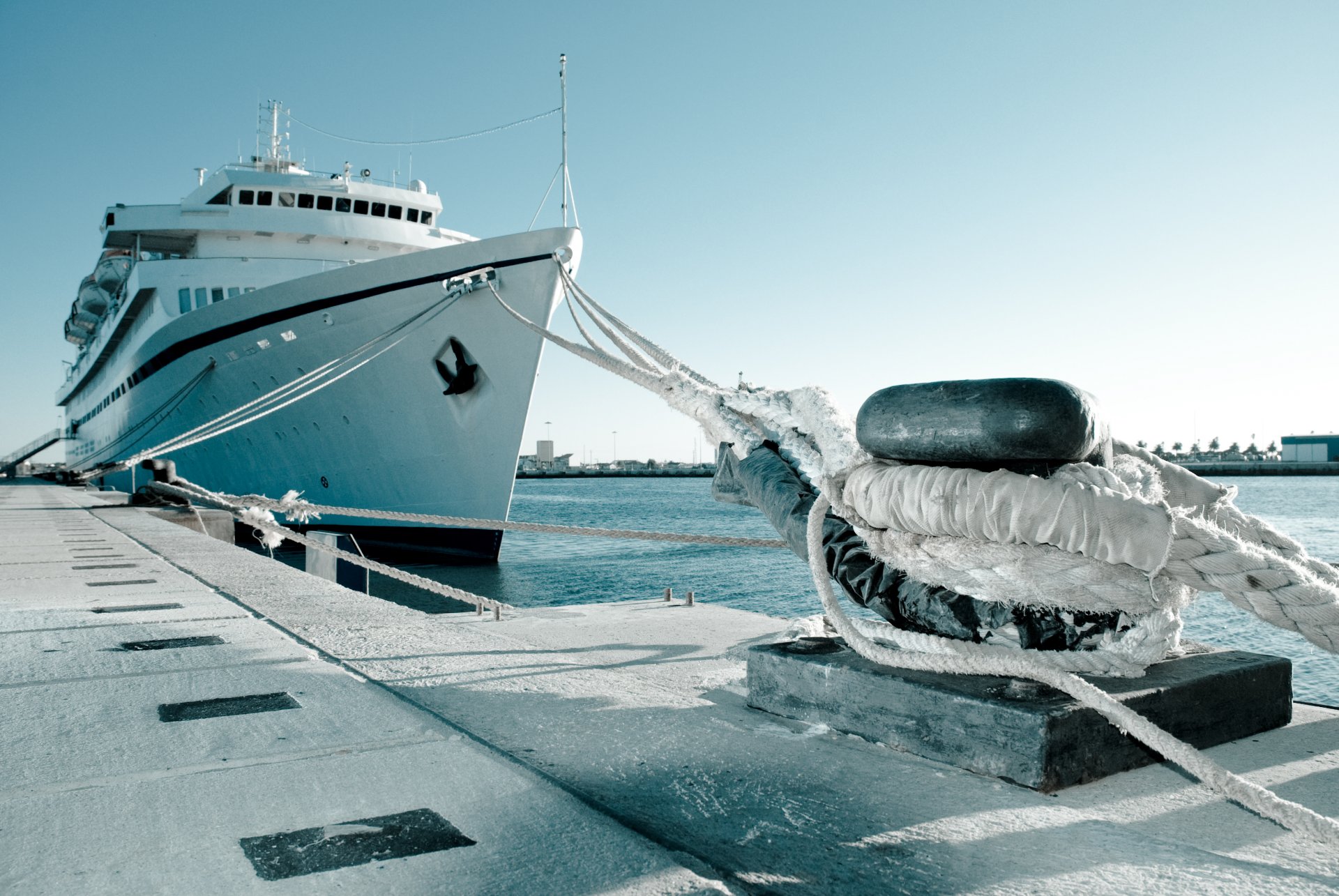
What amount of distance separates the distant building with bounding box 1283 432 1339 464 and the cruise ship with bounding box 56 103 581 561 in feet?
411

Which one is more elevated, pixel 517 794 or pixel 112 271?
pixel 112 271

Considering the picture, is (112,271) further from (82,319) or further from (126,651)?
(126,651)

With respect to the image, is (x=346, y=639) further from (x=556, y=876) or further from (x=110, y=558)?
(x=110, y=558)

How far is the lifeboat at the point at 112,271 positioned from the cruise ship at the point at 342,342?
3.69m

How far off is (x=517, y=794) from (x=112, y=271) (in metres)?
31.9

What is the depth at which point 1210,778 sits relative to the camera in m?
1.66

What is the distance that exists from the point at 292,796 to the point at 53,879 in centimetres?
44

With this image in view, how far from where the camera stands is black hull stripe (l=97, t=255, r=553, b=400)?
14.9m

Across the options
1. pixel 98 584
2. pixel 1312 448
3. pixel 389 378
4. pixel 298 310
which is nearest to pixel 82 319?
pixel 298 310

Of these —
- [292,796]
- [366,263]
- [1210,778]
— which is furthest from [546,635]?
[366,263]

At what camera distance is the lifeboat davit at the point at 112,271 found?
27.7 meters

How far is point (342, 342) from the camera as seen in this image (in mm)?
16094

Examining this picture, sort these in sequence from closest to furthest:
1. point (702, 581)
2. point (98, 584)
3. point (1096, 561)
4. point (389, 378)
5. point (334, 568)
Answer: point (1096, 561), point (98, 584), point (334, 568), point (389, 378), point (702, 581)

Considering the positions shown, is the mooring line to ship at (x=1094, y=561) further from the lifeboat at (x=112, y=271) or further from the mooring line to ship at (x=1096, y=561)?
the lifeboat at (x=112, y=271)
